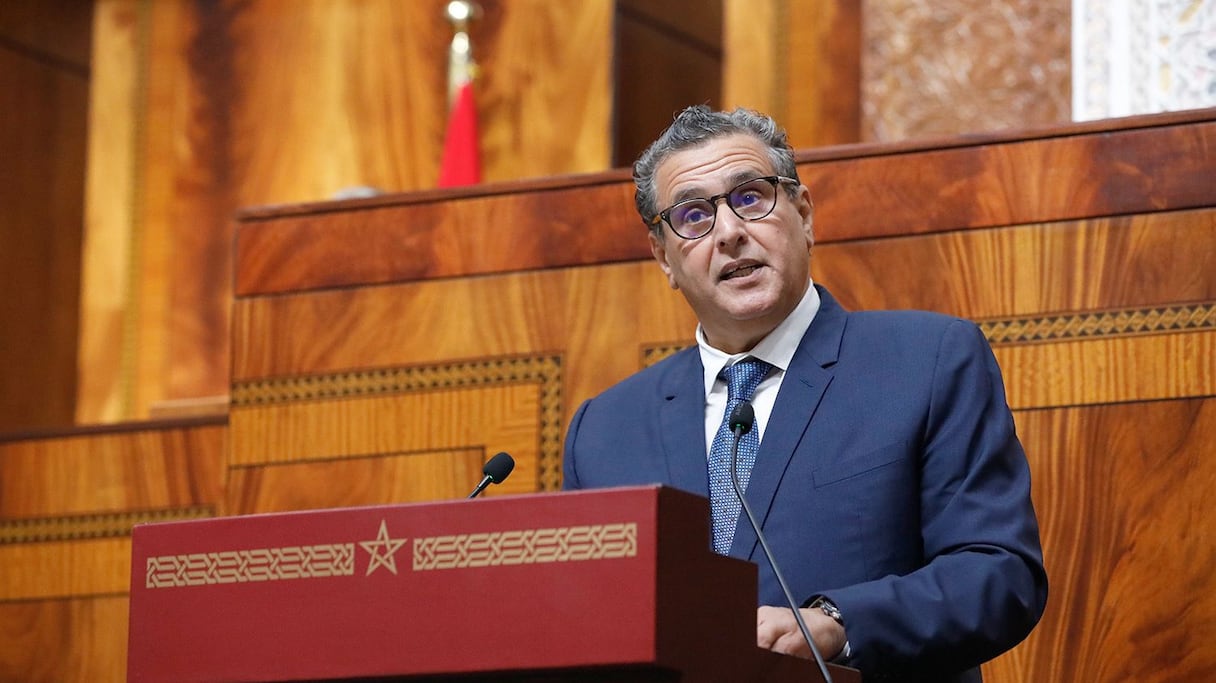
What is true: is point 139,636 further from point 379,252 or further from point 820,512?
point 379,252

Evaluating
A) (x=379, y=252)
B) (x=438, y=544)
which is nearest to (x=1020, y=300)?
(x=379, y=252)

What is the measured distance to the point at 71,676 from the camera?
15.2ft

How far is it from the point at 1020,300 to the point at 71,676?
8.41 ft

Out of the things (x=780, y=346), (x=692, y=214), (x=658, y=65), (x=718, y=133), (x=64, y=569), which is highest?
(x=658, y=65)

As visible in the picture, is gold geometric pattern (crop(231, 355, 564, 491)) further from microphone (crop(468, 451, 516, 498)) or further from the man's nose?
microphone (crop(468, 451, 516, 498))

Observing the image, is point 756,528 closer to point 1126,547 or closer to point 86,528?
point 1126,547

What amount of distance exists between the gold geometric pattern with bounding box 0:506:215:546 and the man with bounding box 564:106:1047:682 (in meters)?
1.96

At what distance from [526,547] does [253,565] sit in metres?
0.36

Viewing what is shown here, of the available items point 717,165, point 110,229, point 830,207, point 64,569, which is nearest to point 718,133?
point 717,165

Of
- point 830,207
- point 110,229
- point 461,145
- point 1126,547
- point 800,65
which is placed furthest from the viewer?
point 110,229

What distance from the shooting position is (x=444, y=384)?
13.2 feet

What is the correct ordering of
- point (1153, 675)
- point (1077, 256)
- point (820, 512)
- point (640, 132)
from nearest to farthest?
point (820, 512) < point (1153, 675) < point (1077, 256) < point (640, 132)

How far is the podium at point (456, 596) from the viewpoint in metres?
1.91

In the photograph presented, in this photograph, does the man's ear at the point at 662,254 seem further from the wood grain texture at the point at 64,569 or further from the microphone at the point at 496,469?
the wood grain texture at the point at 64,569
